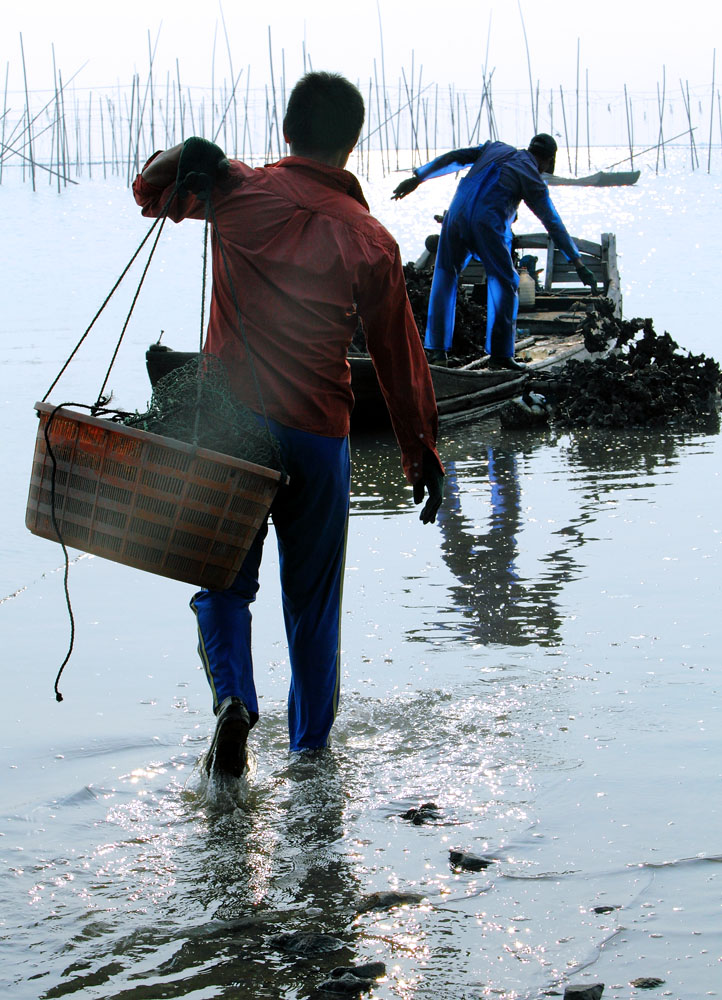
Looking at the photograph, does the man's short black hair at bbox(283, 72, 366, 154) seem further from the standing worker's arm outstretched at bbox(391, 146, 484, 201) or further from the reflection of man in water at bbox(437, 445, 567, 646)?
the standing worker's arm outstretched at bbox(391, 146, 484, 201)

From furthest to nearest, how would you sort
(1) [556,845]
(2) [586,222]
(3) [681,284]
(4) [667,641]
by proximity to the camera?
(2) [586,222]
(3) [681,284]
(4) [667,641]
(1) [556,845]

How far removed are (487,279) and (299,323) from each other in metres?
8.26

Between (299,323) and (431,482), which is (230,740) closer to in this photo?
(431,482)

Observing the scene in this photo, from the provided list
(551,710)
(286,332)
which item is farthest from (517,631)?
(286,332)

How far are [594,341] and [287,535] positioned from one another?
9.83 m

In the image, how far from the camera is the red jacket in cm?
391

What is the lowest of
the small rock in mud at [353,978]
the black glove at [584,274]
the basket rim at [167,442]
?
the small rock in mud at [353,978]

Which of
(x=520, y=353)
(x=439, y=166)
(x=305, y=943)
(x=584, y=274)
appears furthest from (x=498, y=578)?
(x=520, y=353)

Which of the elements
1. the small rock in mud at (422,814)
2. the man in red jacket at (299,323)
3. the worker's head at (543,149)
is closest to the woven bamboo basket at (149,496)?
the man in red jacket at (299,323)

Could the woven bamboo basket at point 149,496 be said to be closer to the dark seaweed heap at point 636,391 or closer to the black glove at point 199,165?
the black glove at point 199,165

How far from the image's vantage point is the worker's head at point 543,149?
11.8 m

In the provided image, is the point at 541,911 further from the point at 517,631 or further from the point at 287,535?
the point at 517,631

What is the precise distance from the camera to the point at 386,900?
3367 millimetres

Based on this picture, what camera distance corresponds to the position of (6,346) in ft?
64.8
